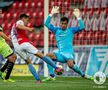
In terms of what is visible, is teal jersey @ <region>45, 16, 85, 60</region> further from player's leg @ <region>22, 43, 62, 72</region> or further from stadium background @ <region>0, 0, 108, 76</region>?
stadium background @ <region>0, 0, 108, 76</region>

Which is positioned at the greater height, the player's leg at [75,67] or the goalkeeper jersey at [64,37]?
the goalkeeper jersey at [64,37]

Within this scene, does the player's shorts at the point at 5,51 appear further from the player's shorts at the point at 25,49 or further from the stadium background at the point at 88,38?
the stadium background at the point at 88,38

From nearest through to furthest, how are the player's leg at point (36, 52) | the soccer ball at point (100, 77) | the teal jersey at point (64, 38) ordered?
the soccer ball at point (100, 77)
the player's leg at point (36, 52)
the teal jersey at point (64, 38)

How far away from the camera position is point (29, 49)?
42.9 ft

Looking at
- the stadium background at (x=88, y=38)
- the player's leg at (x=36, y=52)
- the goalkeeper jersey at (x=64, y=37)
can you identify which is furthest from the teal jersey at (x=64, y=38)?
the stadium background at (x=88, y=38)

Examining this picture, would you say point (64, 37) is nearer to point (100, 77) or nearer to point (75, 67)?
point (75, 67)

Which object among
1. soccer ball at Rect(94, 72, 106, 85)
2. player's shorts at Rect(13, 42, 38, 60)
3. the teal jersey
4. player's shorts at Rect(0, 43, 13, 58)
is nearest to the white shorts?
player's shorts at Rect(13, 42, 38, 60)

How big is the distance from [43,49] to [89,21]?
177 centimetres

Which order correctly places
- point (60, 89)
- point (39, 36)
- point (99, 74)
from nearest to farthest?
point (60, 89)
point (99, 74)
point (39, 36)

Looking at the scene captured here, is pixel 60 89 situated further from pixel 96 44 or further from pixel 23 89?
pixel 96 44

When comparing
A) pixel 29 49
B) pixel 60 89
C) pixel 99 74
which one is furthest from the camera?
pixel 29 49

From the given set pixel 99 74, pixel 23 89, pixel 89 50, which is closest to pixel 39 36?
pixel 89 50

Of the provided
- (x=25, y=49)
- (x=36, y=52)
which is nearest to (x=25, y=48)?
(x=25, y=49)

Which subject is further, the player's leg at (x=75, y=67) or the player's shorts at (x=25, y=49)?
the player's leg at (x=75, y=67)
